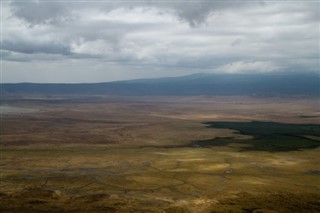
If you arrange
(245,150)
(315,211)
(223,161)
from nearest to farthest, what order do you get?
(315,211)
(223,161)
(245,150)

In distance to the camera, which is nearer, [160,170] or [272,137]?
[160,170]

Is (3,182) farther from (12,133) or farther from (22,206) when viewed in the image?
(12,133)

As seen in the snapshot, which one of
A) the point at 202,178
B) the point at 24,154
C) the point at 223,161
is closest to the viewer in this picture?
the point at 202,178

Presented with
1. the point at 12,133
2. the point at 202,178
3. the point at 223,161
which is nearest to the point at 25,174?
the point at 202,178

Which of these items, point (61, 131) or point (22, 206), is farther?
point (61, 131)

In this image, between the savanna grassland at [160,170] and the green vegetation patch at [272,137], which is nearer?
the savanna grassland at [160,170]

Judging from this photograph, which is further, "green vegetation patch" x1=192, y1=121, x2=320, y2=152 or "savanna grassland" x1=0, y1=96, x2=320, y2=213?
"green vegetation patch" x1=192, y1=121, x2=320, y2=152

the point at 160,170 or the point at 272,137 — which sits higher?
the point at 272,137
